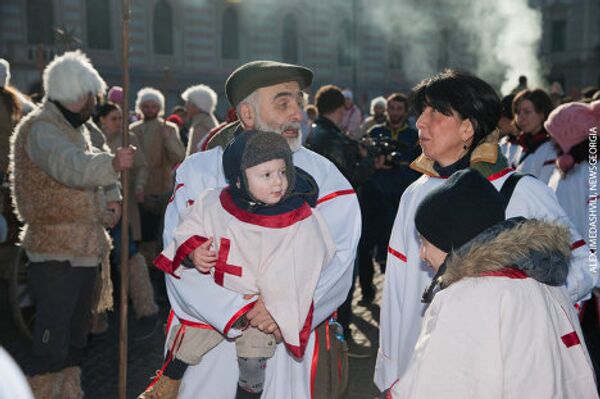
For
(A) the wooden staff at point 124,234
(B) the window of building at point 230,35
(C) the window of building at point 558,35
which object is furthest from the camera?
(C) the window of building at point 558,35

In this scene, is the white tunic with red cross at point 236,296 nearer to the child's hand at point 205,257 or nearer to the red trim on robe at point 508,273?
the child's hand at point 205,257

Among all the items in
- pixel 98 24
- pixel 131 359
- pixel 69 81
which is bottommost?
pixel 131 359

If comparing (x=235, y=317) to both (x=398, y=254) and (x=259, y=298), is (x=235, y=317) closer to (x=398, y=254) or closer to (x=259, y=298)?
(x=259, y=298)

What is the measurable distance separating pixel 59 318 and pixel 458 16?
39.2 m

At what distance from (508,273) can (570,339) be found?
30cm

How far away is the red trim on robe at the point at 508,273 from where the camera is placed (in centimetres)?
200

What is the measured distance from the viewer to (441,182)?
2992 mm

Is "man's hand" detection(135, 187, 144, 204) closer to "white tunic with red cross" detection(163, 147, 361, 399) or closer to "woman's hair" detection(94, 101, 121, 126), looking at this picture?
"woman's hair" detection(94, 101, 121, 126)

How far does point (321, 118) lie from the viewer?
6332 millimetres

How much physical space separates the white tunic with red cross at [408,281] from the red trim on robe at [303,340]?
50 cm

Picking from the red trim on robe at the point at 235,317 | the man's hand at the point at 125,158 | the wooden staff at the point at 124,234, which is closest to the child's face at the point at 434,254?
the red trim on robe at the point at 235,317

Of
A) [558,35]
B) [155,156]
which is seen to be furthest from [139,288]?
[558,35]

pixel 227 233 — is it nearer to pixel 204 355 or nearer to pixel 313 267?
pixel 313 267

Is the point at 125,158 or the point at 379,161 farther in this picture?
the point at 379,161
